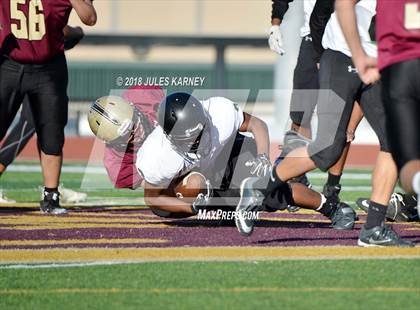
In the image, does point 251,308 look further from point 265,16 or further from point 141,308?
point 265,16

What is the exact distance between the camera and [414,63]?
5.05 m

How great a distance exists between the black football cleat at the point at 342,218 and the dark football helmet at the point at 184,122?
93cm

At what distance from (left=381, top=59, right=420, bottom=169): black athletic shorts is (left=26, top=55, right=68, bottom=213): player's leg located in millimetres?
3512

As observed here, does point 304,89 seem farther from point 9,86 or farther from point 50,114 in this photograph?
point 9,86

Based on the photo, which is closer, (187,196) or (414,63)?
(414,63)

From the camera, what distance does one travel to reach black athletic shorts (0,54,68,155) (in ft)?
26.1

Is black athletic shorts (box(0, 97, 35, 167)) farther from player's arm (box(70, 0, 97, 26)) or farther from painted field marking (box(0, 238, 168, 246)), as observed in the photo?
painted field marking (box(0, 238, 168, 246))

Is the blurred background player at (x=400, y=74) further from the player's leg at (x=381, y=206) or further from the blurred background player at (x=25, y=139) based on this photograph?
the blurred background player at (x=25, y=139)

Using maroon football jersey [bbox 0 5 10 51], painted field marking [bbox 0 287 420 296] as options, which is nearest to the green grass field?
painted field marking [bbox 0 287 420 296]

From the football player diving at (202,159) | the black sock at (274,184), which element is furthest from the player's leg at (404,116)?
the football player diving at (202,159)

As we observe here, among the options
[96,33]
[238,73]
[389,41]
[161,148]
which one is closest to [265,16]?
[238,73]

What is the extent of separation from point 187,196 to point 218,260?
1.41 m

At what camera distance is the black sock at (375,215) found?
20.4 ft

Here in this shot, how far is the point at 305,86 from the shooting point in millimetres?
8766
